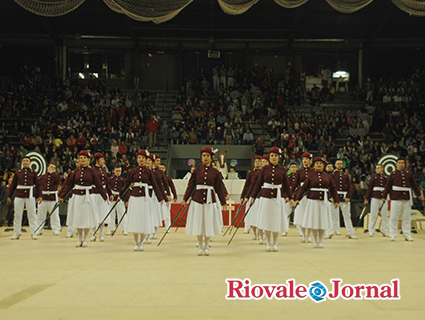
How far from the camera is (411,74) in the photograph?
29391mm

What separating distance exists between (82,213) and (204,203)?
9.01 feet

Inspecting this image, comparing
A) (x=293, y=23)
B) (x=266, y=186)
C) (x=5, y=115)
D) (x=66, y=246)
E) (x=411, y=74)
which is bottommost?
(x=66, y=246)

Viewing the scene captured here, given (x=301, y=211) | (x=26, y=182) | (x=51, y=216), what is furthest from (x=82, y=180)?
Result: (x=301, y=211)

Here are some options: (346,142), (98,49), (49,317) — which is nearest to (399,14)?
(346,142)

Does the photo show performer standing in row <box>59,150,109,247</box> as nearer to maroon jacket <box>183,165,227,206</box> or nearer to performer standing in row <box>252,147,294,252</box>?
maroon jacket <box>183,165,227,206</box>

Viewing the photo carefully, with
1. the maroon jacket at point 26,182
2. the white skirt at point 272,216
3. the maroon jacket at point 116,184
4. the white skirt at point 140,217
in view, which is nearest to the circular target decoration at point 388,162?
the white skirt at point 272,216

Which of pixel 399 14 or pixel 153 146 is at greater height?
pixel 399 14

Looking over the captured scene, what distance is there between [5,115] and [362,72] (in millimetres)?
21367

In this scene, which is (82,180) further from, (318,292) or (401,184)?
(401,184)

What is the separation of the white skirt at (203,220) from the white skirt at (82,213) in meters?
2.30

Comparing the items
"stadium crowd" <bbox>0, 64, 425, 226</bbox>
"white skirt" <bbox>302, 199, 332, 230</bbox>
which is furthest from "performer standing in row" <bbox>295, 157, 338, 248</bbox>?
"stadium crowd" <bbox>0, 64, 425, 226</bbox>

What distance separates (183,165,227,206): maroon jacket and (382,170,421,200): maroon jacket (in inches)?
210

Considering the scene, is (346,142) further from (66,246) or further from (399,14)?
(66,246)

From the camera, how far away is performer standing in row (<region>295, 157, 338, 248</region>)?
988 centimetres
